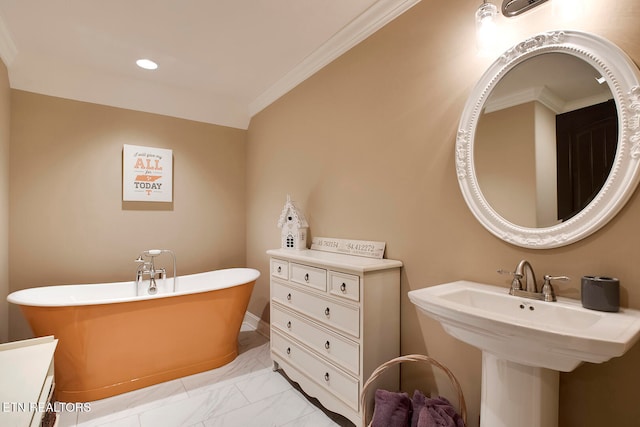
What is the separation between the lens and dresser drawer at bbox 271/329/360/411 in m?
1.79

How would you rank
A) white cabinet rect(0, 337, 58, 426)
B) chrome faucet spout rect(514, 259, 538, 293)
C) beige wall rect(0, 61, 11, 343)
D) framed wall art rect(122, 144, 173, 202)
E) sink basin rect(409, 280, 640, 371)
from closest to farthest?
sink basin rect(409, 280, 640, 371)
white cabinet rect(0, 337, 58, 426)
chrome faucet spout rect(514, 259, 538, 293)
beige wall rect(0, 61, 11, 343)
framed wall art rect(122, 144, 173, 202)

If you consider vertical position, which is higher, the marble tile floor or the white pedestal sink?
the white pedestal sink

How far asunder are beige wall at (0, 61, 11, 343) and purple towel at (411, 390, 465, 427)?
3199mm

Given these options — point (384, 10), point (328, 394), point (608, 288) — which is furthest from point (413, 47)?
point (328, 394)

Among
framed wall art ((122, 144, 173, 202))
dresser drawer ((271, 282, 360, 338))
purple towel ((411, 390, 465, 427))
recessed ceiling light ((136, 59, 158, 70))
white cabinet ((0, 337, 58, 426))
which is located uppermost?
recessed ceiling light ((136, 59, 158, 70))

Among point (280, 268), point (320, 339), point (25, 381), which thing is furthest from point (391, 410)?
point (25, 381)

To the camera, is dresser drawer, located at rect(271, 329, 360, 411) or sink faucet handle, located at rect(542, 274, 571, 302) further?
dresser drawer, located at rect(271, 329, 360, 411)

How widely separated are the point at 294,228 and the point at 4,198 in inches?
96.6

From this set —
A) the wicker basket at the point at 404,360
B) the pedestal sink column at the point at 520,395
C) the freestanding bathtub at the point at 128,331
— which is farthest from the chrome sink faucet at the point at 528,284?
the freestanding bathtub at the point at 128,331

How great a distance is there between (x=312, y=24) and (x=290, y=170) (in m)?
1.30

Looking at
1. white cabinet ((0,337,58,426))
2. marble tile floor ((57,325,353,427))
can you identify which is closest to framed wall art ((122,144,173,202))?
white cabinet ((0,337,58,426))

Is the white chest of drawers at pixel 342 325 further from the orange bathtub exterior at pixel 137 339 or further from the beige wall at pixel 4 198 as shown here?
the beige wall at pixel 4 198

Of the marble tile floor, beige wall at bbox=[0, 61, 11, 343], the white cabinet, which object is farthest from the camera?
beige wall at bbox=[0, 61, 11, 343]

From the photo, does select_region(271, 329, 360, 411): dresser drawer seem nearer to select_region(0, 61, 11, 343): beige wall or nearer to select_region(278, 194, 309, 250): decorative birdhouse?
select_region(278, 194, 309, 250): decorative birdhouse
